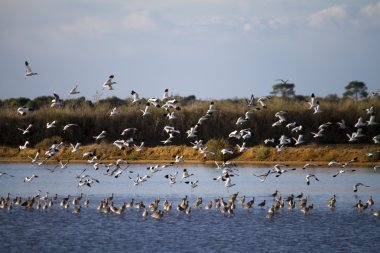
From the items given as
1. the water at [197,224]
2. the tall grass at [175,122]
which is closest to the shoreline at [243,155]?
the tall grass at [175,122]

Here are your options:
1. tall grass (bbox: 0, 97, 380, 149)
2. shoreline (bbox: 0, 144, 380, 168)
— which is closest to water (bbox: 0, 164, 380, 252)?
shoreline (bbox: 0, 144, 380, 168)

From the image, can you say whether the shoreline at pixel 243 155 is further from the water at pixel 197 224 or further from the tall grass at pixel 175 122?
the water at pixel 197 224

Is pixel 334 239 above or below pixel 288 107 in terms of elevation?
below

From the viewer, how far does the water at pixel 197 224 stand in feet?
76.5

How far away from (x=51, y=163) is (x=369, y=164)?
16688 millimetres

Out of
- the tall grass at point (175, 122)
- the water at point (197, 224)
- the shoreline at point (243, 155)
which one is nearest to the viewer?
the water at point (197, 224)

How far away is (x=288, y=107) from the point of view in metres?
53.5

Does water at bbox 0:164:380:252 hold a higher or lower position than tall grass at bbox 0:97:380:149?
lower

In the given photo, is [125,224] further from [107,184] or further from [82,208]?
[107,184]

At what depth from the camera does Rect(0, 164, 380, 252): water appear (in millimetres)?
23312

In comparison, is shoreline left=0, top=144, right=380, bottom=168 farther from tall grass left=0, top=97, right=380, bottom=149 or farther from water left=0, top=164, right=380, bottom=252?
water left=0, top=164, right=380, bottom=252

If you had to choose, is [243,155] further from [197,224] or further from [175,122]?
[197,224]

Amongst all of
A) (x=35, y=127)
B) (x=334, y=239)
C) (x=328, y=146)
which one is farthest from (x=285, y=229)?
(x=35, y=127)

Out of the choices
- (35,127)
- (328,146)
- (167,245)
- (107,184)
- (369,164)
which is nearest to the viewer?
(167,245)
